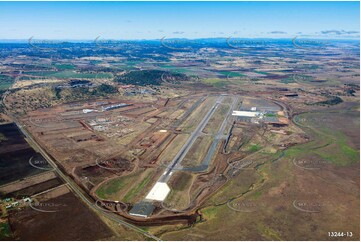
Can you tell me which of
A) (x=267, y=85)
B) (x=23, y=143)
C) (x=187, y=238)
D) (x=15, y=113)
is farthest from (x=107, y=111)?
(x=267, y=85)

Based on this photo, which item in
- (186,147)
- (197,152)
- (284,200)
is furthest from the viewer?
(186,147)

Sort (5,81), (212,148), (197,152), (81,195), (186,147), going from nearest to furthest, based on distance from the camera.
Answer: (81,195) → (197,152) → (212,148) → (186,147) → (5,81)

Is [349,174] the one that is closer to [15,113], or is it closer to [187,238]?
[187,238]

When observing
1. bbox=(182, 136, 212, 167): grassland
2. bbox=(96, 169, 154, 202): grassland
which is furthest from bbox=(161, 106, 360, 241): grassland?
bbox=(96, 169, 154, 202): grassland

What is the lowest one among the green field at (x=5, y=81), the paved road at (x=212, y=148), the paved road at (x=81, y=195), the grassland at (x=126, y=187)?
the paved road at (x=212, y=148)

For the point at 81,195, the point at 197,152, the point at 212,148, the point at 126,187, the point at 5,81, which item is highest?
the point at 5,81

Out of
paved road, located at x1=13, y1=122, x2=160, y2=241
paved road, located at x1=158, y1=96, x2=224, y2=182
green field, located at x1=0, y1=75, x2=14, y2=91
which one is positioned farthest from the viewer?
green field, located at x1=0, y1=75, x2=14, y2=91

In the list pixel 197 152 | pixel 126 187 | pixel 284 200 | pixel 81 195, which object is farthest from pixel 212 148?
pixel 81 195

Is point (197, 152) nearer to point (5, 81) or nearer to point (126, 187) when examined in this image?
point (126, 187)

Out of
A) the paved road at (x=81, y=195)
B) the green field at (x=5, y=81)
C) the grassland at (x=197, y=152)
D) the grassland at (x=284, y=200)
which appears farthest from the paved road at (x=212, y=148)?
the green field at (x=5, y=81)

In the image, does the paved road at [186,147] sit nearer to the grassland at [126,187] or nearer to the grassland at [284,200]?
the grassland at [126,187]

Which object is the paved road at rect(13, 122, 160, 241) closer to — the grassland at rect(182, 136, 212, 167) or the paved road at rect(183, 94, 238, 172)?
the paved road at rect(183, 94, 238, 172)
